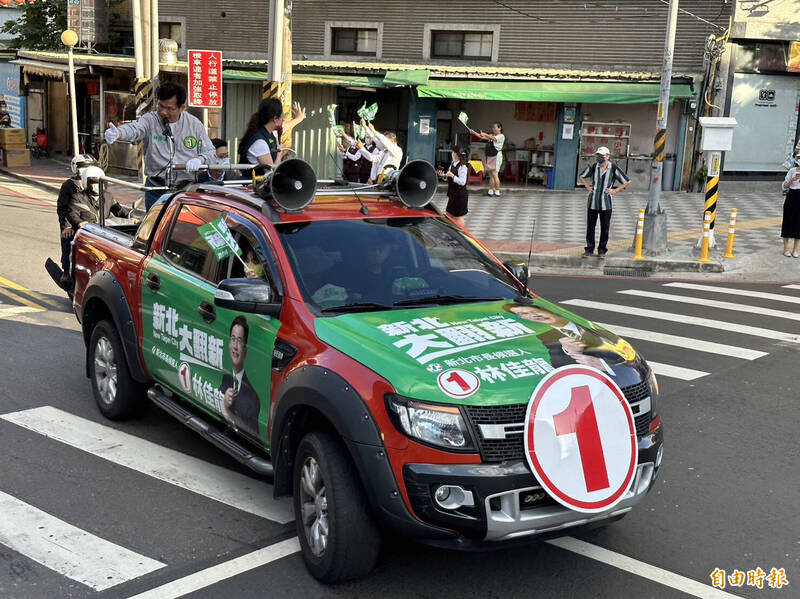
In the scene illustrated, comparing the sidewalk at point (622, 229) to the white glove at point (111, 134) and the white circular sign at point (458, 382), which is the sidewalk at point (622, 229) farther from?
the white circular sign at point (458, 382)

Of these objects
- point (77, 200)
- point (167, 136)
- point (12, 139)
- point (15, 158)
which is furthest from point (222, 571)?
point (15, 158)

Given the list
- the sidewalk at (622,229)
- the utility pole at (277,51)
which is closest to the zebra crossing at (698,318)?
the sidewalk at (622,229)

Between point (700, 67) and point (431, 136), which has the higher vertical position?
point (700, 67)

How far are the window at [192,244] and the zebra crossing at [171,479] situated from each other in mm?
1373

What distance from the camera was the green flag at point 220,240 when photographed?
225 inches

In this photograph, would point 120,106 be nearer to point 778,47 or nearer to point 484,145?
point 484,145

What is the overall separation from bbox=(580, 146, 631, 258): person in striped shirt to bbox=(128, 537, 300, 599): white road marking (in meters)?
11.6

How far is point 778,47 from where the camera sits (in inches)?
996

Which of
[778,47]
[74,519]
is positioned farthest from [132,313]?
[778,47]

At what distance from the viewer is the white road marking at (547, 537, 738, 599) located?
471cm

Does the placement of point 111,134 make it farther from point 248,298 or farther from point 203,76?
point 203,76

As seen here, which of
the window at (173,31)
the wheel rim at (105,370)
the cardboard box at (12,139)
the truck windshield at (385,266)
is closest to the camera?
the truck windshield at (385,266)

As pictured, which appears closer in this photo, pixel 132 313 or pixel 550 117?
pixel 132 313

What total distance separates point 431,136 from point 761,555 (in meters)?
23.4
